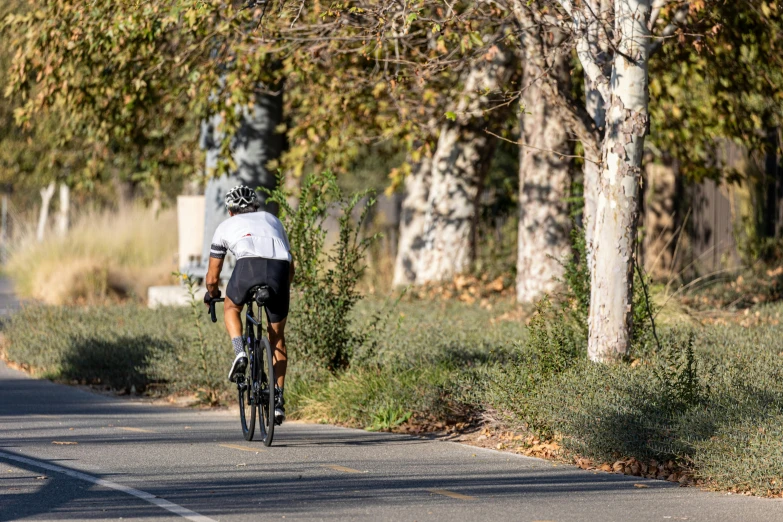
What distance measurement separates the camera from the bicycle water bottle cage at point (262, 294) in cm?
902

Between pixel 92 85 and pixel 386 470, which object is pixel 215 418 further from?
pixel 92 85

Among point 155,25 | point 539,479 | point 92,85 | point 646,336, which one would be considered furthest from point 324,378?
point 92,85

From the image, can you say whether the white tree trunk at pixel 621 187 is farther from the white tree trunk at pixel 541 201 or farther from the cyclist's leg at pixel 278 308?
the white tree trunk at pixel 541 201

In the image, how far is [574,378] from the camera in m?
8.98

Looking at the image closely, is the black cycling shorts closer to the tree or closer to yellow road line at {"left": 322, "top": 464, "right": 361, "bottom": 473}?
yellow road line at {"left": 322, "top": 464, "right": 361, "bottom": 473}

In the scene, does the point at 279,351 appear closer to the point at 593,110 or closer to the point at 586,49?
the point at 586,49

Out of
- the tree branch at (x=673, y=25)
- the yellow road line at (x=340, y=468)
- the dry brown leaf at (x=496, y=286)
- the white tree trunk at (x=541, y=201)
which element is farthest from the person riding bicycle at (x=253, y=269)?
the dry brown leaf at (x=496, y=286)

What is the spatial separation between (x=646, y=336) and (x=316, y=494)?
4.65 m

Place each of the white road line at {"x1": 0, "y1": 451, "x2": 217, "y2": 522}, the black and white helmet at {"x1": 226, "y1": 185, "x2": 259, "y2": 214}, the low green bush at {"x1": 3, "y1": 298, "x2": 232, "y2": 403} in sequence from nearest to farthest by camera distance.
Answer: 1. the white road line at {"x1": 0, "y1": 451, "x2": 217, "y2": 522}
2. the black and white helmet at {"x1": 226, "y1": 185, "x2": 259, "y2": 214}
3. the low green bush at {"x1": 3, "y1": 298, "x2": 232, "y2": 403}

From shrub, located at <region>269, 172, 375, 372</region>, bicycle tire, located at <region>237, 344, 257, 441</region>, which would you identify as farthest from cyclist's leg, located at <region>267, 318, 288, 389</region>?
shrub, located at <region>269, 172, 375, 372</region>

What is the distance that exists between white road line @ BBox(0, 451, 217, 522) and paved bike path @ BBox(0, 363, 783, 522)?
0.04 feet

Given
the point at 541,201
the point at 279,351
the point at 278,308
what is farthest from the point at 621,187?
the point at 541,201

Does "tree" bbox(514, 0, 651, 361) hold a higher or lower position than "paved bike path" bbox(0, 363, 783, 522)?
higher

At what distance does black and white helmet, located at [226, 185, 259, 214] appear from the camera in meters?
9.44
